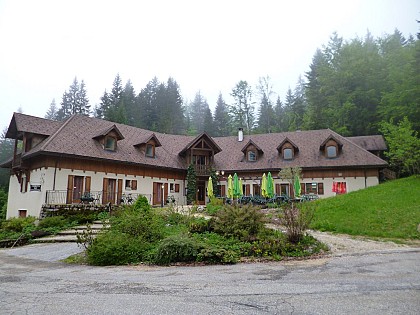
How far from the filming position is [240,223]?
481 inches

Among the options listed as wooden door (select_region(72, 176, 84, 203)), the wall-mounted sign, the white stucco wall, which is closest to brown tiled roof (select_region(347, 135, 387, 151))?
the white stucco wall

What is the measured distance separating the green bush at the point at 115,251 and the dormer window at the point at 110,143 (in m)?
16.2

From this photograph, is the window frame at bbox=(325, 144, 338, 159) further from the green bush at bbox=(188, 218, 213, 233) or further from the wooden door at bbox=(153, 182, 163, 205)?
the green bush at bbox=(188, 218, 213, 233)

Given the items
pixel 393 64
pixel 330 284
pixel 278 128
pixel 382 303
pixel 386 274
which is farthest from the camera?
pixel 278 128

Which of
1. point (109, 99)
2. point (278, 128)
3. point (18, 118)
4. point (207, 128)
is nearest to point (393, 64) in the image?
point (278, 128)

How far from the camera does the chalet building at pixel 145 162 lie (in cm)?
2302

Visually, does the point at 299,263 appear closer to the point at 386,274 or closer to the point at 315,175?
the point at 386,274

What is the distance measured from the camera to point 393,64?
40.8 meters

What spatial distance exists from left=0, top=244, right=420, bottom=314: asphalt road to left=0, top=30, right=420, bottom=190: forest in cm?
2140

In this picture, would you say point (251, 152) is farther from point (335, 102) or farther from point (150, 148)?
point (335, 102)

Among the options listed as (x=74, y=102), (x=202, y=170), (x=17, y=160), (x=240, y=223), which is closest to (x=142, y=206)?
(x=240, y=223)

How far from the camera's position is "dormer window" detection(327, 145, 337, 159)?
29852 millimetres

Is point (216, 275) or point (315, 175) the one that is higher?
point (315, 175)

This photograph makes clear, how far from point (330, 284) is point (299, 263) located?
292 cm
